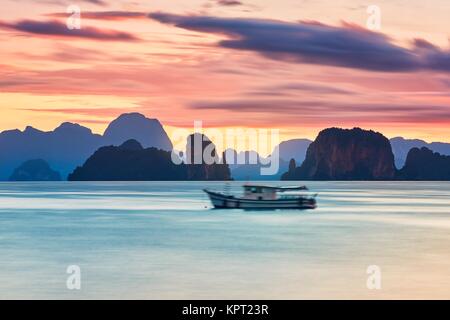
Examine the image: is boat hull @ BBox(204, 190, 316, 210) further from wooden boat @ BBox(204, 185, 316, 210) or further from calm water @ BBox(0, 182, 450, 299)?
calm water @ BBox(0, 182, 450, 299)

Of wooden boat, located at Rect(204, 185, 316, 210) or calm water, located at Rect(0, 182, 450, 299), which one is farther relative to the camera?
wooden boat, located at Rect(204, 185, 316, 210)

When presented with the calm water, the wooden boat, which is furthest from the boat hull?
the calm water

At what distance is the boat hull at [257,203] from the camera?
10362cm

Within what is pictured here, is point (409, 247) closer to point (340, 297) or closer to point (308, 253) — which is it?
point (308, 253)

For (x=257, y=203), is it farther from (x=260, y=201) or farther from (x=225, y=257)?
(x=225, y=257)

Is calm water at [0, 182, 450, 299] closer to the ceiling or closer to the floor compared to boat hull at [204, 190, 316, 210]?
closer to the floor

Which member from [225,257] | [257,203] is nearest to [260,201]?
[257,203]

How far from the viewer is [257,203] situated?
104 metres

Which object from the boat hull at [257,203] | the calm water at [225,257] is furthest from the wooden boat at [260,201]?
the calm water at [225,257]

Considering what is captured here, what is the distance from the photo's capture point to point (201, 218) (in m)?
93.5

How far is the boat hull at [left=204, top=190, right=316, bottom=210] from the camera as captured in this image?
103625mm
